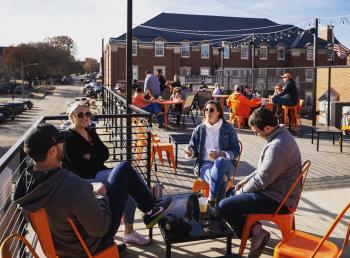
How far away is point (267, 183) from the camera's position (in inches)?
157

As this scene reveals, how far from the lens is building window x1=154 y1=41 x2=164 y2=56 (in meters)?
52.5

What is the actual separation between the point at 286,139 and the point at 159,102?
9.34 meters

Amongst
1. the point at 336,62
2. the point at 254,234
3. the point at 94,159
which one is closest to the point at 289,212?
the point at 254,234

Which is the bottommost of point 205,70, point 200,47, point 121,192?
point 121,192

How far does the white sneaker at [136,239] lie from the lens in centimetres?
455

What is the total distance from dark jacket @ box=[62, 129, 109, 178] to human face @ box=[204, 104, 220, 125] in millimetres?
1433

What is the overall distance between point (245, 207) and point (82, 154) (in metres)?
1.71

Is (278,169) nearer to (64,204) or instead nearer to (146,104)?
(64,204)

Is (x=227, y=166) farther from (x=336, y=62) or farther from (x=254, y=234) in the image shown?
(x=336, y=62)

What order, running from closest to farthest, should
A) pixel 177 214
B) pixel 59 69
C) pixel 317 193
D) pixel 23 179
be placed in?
1. pixel 23 179
2. pixel 177 214
3. pixel 317 193
4. pixel 59 69

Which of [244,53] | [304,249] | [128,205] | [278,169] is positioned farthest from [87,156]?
[244,53]

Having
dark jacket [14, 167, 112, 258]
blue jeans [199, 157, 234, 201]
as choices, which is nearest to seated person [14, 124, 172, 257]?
dark jacket [14, 167, 112, 258]

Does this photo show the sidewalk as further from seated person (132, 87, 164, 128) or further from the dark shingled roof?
the dark shingled roof

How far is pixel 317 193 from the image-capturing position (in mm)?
6496
